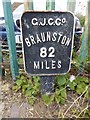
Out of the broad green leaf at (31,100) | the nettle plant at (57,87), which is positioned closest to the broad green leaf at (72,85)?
the nettle plant at (57,87)

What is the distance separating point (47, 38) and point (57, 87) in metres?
0.47

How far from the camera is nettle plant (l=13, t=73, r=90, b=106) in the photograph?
6.07 feet

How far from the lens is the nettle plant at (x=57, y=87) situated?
1.85 metres

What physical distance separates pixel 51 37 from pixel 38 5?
0.29 m

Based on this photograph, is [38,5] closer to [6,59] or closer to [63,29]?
[63,29]

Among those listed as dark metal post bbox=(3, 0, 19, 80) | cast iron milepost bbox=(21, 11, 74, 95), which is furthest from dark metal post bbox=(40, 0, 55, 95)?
dark metal post bbox=(3, 0, 19, 80)

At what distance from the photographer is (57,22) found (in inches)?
61.4

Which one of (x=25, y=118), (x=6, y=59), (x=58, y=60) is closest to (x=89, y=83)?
(x=58, y=60)

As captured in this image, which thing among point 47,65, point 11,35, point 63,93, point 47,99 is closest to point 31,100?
point 47,99

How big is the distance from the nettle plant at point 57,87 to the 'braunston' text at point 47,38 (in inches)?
13.7

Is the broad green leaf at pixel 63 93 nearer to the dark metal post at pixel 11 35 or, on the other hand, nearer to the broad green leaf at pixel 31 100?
the broad green leaf at pixel 31 100

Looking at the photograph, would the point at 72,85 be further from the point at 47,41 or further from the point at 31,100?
the point at 47,41

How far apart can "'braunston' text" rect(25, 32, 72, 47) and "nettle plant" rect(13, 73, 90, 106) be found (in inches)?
13.7

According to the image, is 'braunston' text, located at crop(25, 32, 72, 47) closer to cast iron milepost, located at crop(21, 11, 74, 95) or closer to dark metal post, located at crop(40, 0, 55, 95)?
cast iron milepost, located at crop(21, 11, 74, 95)
